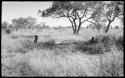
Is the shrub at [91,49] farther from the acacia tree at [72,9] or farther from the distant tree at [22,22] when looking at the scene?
the distant tree at [22,22]

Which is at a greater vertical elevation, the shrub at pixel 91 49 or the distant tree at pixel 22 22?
the distant tree at pixel 22 22

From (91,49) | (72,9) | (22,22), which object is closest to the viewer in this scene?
(91,49)

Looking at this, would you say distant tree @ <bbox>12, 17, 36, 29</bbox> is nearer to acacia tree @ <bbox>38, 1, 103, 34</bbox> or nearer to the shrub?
acacia tree @ <bbox>38, 1, 103, 34</bbox>

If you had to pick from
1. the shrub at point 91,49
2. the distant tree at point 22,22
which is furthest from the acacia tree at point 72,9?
the distant tree at point 22,22

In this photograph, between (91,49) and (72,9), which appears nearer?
(91,49)

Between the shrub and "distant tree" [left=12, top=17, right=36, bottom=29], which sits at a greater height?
"distant tree" [left=12, top=17, right=36, bottom=29]

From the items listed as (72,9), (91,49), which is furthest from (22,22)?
(91,49)

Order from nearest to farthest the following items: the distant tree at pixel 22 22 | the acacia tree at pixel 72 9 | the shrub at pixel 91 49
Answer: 1. the shrub at pixel 91 49
2. the acacia tree at pixel 72 9
3. the distant tree at pixel 22 22

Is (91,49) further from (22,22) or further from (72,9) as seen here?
(22,22)

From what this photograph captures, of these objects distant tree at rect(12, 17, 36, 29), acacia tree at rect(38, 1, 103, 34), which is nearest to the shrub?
acacia tree at rect(38, 1, 103, 34)

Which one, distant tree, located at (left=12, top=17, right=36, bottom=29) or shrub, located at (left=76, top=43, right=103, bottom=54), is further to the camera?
distant tree, located at (left=12, top=17, right=36, bottom=29)

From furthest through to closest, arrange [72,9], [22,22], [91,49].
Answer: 1. [22,22]
2. [72,9]
3. [91,49]

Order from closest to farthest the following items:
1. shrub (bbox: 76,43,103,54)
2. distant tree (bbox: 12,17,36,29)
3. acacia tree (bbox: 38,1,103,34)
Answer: shrub (bbox: 76,43,103,54) < acacia tree (bbox: 38,1,103,34) < distant tree (bbox: 12,17,36,29)

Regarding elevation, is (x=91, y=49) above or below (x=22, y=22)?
below
